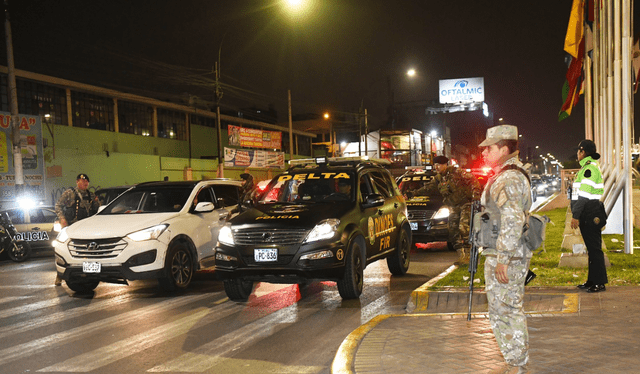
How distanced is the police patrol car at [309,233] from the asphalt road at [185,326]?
488mm

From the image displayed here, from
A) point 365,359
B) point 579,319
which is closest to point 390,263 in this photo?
point 579,319

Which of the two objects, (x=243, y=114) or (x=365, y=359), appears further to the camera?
(x=243, y=114)

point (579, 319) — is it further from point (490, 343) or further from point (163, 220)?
point (163, 220)

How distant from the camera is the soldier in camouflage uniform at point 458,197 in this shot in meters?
10.6

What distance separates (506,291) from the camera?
15.0 feet

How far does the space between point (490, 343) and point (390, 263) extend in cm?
514

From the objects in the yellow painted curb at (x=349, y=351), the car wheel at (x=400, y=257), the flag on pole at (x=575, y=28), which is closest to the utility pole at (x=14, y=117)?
the car wheel at (x=400, y=257)

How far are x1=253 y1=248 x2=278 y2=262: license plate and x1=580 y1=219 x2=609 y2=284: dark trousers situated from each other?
4044 mm

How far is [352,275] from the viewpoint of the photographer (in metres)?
8.38

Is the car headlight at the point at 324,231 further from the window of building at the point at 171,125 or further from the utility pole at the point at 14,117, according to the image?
the window of building at the point at 171,125

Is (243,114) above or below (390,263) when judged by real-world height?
above

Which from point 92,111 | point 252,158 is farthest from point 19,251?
point 252,158

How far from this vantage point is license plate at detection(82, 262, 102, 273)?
9102 millimetres

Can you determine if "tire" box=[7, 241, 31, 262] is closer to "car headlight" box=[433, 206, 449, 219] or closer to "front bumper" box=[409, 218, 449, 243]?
"front bumper" box=[409, 218, 449, 243]
